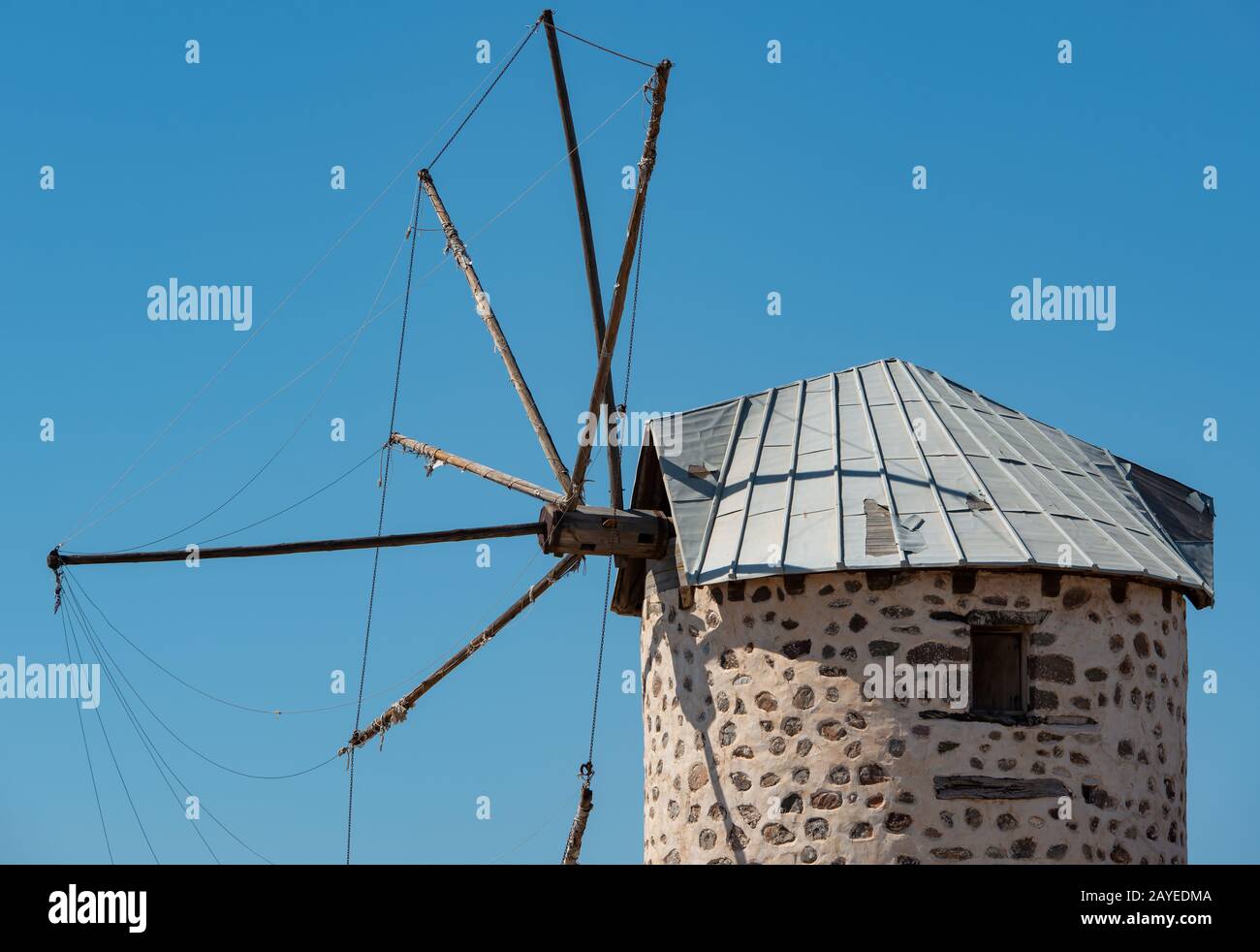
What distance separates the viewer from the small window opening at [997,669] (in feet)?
47.2

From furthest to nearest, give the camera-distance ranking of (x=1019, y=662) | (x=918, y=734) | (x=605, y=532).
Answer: (x=605, y=532) < (x=1019, y=662) < (x=918, y=734)

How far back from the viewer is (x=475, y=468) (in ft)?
57.7

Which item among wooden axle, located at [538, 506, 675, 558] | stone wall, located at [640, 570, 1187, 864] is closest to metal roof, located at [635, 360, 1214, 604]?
stone wall, located at [640, 570, 1187, 864]

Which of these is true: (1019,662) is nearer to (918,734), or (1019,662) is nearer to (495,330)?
(918,734)

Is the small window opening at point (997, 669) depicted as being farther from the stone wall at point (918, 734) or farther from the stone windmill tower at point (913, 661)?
the stone wall at point (918, 734)

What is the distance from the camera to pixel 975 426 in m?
16.3

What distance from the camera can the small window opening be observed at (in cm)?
1440

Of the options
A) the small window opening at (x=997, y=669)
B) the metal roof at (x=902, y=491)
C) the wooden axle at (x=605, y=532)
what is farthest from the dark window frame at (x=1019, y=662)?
the wooden axle at (x=605, y=532)

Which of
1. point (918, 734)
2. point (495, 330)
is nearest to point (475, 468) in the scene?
point (495, 330)

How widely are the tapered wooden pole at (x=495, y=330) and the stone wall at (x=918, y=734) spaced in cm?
219

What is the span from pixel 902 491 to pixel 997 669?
165cm
